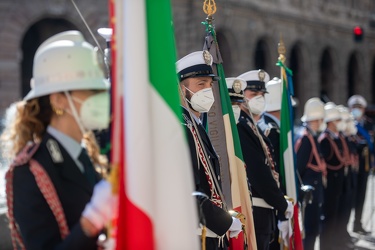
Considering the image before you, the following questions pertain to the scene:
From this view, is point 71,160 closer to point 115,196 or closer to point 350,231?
point 115,196

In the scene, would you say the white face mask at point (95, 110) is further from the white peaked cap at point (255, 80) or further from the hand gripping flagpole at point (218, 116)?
the white peaked cap at point (255, 80)

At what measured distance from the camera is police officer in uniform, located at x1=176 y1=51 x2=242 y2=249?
3963 millimetres

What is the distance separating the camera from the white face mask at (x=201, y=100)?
443 cm

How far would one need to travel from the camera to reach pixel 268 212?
553 cm

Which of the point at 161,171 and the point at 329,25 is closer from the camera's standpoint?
the point at 161,171

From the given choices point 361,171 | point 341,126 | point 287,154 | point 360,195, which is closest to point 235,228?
point 287,154

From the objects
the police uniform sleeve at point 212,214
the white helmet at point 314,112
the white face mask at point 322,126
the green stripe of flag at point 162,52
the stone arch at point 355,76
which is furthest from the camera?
the stone arch at point 355,76

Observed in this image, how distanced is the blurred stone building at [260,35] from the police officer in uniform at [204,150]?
1290 cm

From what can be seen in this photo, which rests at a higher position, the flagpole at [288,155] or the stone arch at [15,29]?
the stone arch at [15,29]

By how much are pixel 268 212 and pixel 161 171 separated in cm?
328

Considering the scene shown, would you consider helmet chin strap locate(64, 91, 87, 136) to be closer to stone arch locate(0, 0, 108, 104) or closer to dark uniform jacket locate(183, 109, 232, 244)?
dark uniform jacket locate(183, 109, 232, 244)

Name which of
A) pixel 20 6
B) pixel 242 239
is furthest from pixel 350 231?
pixel 20 6

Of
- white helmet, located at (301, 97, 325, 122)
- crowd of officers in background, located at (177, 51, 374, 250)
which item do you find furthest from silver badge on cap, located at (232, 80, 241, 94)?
white helmet, located at (301, 97, 325, 122)

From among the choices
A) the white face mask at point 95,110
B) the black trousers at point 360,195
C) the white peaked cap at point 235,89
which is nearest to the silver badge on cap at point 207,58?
the white peaked cap at point 235,89
